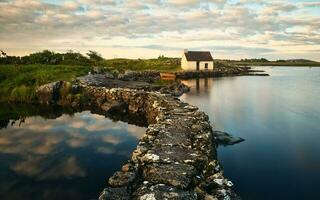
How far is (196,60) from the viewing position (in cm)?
8456

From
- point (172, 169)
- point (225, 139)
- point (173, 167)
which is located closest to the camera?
point (172, 169)

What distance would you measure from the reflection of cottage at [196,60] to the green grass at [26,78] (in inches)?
1698

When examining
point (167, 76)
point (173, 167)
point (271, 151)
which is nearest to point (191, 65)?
point (167, 76)

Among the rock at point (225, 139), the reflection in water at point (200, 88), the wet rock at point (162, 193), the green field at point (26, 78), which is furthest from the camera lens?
the reflection in water at point (200, 88)

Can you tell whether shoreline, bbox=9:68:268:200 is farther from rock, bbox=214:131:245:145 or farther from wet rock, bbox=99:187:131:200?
rock, bbox=214:131:245:145

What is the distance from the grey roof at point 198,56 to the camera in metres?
84.7

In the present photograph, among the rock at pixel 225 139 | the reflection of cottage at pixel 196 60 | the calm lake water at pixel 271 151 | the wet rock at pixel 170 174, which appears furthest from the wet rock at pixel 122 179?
the reflection of cottage at pixel 196 60

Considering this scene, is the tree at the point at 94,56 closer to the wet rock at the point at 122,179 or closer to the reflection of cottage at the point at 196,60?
the reflection of cottage at the point at 196,60

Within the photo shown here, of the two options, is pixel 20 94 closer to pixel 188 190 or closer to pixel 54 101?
pixel 54 101

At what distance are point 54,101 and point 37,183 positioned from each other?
1942cm

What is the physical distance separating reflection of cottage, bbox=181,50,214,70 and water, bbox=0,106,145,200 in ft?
194

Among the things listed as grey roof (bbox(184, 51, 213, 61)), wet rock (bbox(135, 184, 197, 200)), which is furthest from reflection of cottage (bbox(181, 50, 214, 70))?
wet rock (bbox(135, 184, 197, 200))

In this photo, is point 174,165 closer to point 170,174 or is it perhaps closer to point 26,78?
point 170,174

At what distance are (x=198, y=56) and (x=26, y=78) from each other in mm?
55960
